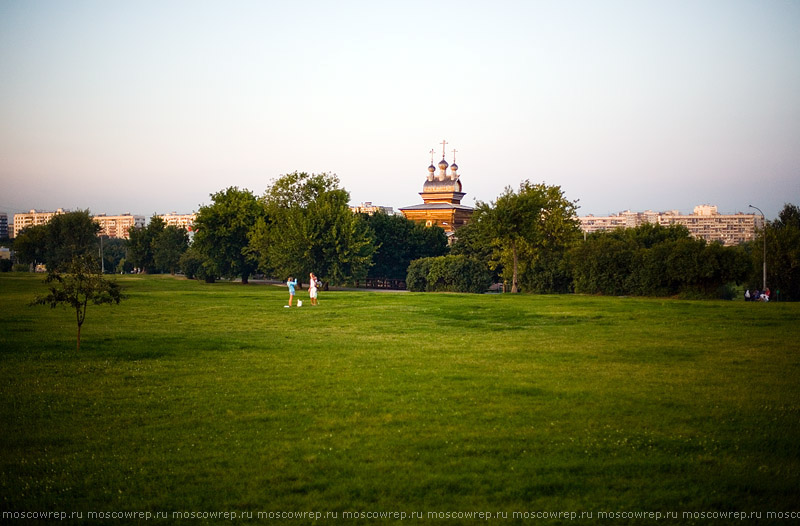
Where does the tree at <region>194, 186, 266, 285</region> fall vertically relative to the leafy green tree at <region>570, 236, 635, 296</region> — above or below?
above

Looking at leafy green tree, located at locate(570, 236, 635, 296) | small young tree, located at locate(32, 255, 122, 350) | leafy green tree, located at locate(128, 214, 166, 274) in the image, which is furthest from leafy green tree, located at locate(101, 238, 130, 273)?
small young tree, located at locate(32, 255, 122, 350)

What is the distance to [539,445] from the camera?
9914mm

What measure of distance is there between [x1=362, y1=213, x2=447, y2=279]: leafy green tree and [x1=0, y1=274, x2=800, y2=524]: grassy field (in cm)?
6196

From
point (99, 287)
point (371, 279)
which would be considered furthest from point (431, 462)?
point (371, 279)

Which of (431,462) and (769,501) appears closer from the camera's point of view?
(769,501)

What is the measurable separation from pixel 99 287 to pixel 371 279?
237 feet

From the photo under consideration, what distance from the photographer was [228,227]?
69.9m

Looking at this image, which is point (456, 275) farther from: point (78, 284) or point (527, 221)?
point (78, 284)

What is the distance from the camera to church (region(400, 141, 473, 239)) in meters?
120

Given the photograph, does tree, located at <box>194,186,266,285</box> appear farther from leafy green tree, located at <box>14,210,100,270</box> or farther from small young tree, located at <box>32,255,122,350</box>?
small young tree, located at <box>32,255,122,350</box>

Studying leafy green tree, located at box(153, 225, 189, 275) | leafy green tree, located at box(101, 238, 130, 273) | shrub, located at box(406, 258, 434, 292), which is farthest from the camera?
leafy green tree, located at box(101, 238, 130, 273)

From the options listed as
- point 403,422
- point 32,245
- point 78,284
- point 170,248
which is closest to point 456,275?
point 170,248

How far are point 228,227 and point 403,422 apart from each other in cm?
6166

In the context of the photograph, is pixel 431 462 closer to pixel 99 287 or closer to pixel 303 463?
pixel 303 463
